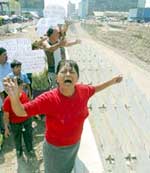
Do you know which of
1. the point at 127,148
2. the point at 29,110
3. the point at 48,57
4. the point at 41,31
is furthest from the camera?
the point at 41,31

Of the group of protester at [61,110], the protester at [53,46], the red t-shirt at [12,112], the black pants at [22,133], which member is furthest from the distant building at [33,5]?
the group of protester at [61,110]

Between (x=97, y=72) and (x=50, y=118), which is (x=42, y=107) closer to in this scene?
(x=50, y=118)

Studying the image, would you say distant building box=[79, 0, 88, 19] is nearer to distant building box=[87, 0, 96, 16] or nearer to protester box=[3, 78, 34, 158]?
distant building box=[87, 0, 96, 16]

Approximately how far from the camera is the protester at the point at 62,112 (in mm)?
2752

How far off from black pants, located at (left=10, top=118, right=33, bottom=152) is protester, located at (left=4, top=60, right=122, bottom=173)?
5.77ft

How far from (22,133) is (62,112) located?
235 centimetres

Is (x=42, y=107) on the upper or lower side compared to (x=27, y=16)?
upper

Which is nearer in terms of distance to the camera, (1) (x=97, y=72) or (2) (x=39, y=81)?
(2) (x=39, y=81)

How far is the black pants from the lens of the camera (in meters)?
4.83

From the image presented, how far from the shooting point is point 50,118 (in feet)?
9.46

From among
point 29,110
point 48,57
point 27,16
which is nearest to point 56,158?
point 29,110

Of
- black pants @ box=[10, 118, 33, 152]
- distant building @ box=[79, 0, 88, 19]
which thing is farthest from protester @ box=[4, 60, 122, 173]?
distant building @ box=[79, 0, 88, 19]

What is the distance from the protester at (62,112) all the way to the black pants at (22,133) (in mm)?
1760

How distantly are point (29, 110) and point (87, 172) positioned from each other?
1.10 metres
